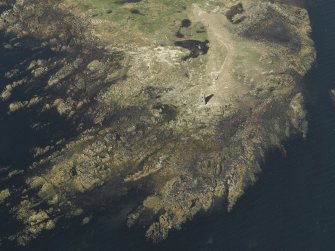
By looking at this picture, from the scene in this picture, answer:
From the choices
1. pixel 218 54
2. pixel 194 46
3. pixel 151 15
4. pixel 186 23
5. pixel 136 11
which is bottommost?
pixel 218 54

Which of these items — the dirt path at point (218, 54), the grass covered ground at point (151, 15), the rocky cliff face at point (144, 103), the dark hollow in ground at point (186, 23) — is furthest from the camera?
the dark hollow in ground at point (186, 23)

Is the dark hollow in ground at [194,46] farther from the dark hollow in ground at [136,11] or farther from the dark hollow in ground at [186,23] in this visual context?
the dark hollow in ground at [136,11]

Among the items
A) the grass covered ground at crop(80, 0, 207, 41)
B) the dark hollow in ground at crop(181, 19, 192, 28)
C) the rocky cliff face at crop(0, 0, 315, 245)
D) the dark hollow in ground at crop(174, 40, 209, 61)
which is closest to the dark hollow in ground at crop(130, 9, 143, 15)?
the grass covered ground at crop(80, 0, 207, 41)

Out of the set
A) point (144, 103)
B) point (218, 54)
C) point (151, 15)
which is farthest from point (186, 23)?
point (144, 103)

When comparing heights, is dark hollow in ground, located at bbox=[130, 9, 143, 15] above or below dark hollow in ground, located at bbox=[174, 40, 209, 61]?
above

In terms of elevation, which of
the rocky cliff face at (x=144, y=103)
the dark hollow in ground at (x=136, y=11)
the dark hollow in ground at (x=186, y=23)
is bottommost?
the rocky cliff face at (x=144, y=103)

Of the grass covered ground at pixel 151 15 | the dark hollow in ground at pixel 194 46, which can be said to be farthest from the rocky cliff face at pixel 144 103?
the grass covered ground at pixel 151 15

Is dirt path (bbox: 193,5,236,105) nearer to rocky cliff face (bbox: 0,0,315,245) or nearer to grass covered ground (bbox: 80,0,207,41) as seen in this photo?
rocky cliff face (bbox: 0,0,315,245)

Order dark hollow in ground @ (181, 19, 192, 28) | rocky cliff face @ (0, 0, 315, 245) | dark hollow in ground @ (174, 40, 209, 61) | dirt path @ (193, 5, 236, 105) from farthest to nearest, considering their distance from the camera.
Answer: dark hollow in ground @ (181, 19, 192, 28)
dark hollow in ground @ (174, 40, 209, 61)
dirt path @ (193, 5, 236, 105)
rocky cliff face @ (0, 0, 315, 245)

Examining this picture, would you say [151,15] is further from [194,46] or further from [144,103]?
[144,103]
